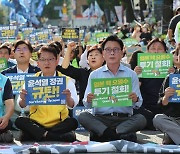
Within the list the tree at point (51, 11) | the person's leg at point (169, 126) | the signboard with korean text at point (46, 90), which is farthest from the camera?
the tree at point (51, 11)

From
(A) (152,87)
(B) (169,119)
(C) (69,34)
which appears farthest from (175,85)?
(C) (69,34)

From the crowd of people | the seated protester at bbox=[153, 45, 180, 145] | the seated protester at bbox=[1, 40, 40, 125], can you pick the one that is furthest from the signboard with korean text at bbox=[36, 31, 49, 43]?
the seated protester at bbox=[153, 45, 180, 145]

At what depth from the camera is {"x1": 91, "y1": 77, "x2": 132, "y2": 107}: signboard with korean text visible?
318 inches

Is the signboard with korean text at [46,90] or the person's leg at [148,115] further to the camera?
the person's leg at [148,115]

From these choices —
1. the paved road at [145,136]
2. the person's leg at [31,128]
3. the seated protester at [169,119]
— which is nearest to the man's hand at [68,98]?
the person's leg at [31,128]

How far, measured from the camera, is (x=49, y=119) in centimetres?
849

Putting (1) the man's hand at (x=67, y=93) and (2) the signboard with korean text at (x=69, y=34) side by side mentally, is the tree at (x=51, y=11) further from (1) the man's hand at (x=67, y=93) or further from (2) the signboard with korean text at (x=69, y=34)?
(1) the man's hand at (x=67, y=93)

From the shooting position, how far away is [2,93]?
8266 millimetres

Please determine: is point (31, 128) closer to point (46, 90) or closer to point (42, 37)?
point (46, 90)

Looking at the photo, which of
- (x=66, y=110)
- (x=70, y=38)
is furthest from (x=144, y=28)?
(x=66, y=110)

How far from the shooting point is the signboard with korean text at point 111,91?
809 cm

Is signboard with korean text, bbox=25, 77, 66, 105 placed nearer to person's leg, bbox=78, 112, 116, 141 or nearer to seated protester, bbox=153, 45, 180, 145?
person's leg, bbox=78, 112, 116, 141

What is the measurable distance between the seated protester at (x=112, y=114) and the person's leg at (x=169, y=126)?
0.36 meters

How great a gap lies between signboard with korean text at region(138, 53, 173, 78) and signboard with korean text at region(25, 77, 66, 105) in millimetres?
1893
